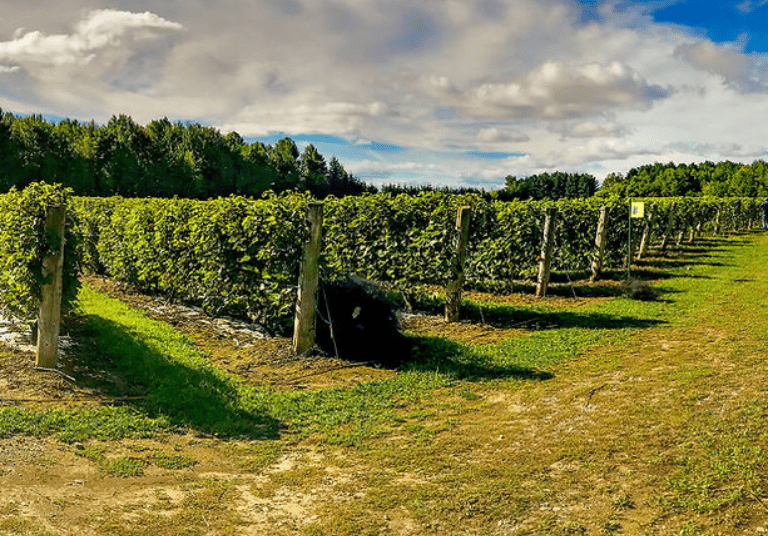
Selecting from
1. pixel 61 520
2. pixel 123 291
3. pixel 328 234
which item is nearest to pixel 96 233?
pixel 123 291

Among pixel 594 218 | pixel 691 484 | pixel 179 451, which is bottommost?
pixel 179 451

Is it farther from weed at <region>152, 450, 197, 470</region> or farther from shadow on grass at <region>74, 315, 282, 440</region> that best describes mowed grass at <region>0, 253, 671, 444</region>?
weed at <region>152, 450, 197, 470</region>

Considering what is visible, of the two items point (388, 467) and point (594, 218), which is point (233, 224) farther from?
point (594, 218)

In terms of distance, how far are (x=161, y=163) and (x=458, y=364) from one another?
60.5m

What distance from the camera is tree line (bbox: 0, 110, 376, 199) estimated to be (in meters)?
55.7

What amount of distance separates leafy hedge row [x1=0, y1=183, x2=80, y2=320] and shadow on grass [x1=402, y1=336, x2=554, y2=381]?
567 cm

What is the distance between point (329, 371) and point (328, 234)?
314 centimetres

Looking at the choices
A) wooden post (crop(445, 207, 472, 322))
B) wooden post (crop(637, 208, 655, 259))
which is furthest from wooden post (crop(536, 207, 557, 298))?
wooden post (crop(637, 208, 655, 259))

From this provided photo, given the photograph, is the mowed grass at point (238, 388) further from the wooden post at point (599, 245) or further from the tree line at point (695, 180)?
the tree line at point (695, 180)

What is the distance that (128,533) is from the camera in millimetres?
4438

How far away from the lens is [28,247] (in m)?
8.00

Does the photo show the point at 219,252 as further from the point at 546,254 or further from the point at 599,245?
the point at 599,245

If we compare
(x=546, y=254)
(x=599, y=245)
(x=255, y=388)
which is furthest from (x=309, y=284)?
(x=599, y=245)

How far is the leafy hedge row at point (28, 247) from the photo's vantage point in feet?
25.8
